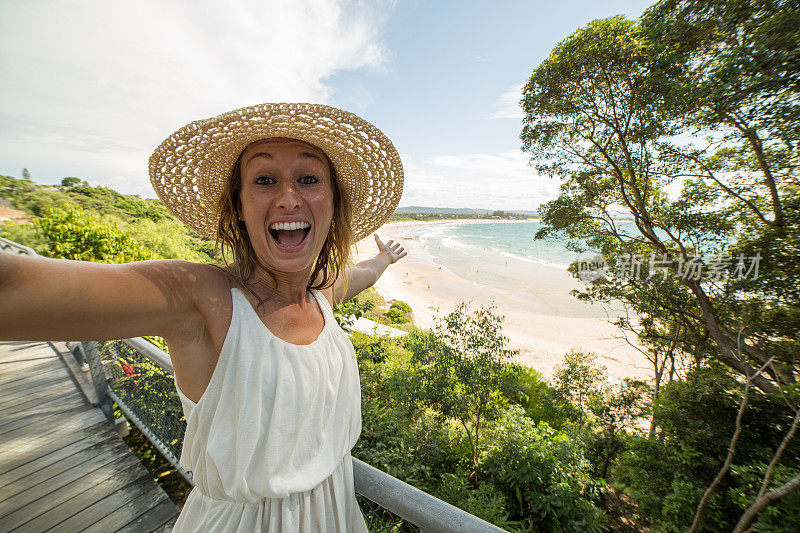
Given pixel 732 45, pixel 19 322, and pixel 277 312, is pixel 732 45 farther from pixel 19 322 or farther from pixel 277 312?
pixel 19 322

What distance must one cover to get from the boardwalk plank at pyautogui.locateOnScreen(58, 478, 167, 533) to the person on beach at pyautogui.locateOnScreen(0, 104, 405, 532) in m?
1.76

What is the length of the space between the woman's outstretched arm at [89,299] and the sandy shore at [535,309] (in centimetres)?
1260

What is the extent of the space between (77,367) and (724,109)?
10.8 m

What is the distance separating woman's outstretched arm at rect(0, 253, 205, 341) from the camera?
72 cm

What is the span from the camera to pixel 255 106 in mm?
1326

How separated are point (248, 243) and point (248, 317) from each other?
479 millimetres

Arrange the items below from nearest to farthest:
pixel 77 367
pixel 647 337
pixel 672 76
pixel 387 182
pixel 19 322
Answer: pixel 19 322 < pixel 387 182 < pixel 77 367 < pixel 672 76 < pixel 647 337

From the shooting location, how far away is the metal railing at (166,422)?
3.77 feet

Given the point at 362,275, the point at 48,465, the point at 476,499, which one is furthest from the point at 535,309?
the point at 48,465

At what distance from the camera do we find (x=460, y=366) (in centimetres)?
681

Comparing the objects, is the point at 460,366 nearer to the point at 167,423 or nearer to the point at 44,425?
the point at 167,423

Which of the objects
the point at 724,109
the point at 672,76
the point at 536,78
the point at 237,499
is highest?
the point at 536,78

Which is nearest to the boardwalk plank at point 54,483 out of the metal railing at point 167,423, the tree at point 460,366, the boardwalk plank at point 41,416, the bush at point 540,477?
the metal railing at point 167,423

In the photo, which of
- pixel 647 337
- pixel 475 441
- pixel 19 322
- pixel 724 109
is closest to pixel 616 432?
pixel 647 337
